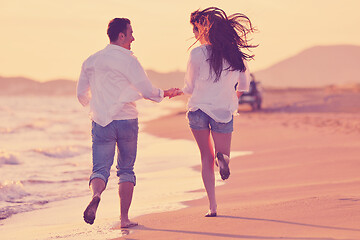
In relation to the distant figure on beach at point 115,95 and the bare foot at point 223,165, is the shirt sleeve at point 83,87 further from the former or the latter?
the bare foot at point 223,165

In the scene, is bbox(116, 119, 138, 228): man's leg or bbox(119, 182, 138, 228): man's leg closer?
bbox(116, 119, 138, 228): man's leg

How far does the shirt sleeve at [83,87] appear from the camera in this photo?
5.17 meters

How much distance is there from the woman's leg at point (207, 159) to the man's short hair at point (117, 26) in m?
1.07

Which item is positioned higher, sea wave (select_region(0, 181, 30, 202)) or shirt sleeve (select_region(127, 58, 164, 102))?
shirt sleeve (select_region(127, 58, 164, 102))

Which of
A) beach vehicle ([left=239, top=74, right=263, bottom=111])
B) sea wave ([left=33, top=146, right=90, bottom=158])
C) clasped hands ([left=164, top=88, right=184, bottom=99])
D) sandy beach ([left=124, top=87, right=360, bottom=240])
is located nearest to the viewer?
sandy beach ([left=124, top=87, right=360, bottom=240])

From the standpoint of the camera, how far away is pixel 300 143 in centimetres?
1245

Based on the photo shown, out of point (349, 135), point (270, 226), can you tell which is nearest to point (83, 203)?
point (270, 226)

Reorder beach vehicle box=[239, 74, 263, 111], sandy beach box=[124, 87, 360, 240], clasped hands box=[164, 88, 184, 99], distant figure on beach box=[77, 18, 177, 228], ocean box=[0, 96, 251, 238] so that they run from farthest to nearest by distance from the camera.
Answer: beach vehicle box=[239, 74, 263, 111], ocean box=[0, 96, 251, 238], clasped hands box=[164, 88, 184, 99], distant figure on beach box=[77, 18, 177, 228], sandy beach box=[124, 87, 360, 240]

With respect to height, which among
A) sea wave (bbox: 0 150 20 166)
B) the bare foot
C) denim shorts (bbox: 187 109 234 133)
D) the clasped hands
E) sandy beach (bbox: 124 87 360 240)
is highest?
the clasped hands

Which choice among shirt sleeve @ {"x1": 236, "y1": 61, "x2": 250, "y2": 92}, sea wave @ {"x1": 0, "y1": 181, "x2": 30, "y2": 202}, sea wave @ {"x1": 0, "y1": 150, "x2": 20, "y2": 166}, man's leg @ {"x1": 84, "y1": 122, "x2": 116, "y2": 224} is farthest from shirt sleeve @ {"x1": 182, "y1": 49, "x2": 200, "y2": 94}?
sea wave @ {"x1": 0, "y1": 150, "x2": 20, "y2": 166}

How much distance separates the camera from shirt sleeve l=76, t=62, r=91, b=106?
517cm

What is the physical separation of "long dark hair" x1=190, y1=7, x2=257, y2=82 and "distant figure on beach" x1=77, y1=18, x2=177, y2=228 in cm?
60

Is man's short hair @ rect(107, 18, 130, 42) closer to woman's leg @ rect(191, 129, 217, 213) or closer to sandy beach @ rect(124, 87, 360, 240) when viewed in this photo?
woman's leg @ rect(191, 129, 217, 213)

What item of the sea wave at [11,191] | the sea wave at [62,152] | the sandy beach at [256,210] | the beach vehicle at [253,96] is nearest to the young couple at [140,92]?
the sandy beach at [256,210]
